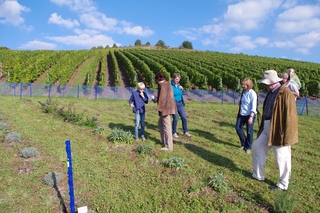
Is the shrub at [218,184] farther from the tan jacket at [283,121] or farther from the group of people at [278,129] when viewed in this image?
the tan jacket at [283,121]

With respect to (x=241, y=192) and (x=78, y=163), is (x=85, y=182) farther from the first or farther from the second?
(x=241, y=192)

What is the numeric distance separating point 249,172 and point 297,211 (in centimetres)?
124

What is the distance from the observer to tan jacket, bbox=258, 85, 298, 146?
3.63 meters

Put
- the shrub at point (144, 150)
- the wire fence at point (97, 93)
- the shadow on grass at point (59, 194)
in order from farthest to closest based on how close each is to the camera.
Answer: the wire fence at point (97, 93) → the shrub at point (144, 150) → the shadow on grass at point (59, 194)

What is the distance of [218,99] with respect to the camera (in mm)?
17656

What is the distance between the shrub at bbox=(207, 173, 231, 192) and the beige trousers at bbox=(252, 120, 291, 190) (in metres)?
0.66

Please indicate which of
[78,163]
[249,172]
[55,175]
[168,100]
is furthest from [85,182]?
[249,172]

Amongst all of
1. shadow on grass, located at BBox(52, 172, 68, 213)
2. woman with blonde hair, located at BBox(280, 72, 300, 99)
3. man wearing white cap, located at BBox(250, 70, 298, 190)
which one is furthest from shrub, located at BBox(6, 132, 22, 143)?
woman with blonde hair, located at BBox(280, 72, 300, 99)

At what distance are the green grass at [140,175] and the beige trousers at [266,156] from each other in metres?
0.16

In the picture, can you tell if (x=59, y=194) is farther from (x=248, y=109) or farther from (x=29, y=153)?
(x=248, y=109)

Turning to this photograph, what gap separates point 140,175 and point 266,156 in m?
2.04

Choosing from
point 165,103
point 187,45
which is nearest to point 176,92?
point 165,103

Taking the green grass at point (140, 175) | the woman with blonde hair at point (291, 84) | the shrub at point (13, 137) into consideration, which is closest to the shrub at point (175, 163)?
the green grass at point (140, 175)

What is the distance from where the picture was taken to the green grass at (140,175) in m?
3.46
